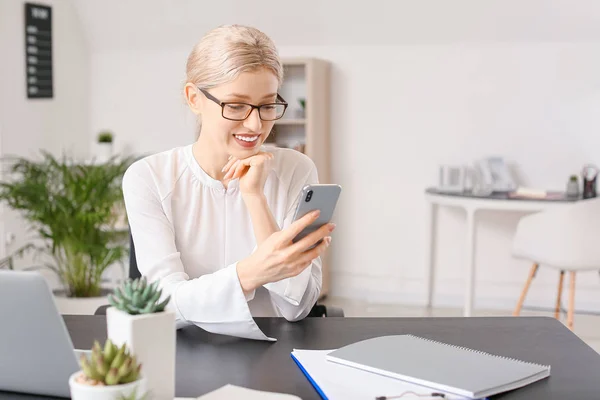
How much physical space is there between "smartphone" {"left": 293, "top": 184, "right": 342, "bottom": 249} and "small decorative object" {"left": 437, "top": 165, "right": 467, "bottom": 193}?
3.49 meters

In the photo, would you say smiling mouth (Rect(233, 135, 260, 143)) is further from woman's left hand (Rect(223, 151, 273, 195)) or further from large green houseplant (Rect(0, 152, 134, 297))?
large green houseplant (Rect(0, 152, 134, 297))

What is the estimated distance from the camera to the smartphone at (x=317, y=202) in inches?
62.4

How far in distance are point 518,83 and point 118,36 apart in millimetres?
2756

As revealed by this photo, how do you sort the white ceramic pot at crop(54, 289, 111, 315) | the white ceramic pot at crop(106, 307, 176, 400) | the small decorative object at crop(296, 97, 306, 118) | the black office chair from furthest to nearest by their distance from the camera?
the small decorative object at crop(296, 97, 306, 118) < the white ceramic pot at crop(54, 289, 111, 315) < the black office chair < the white ceramic pot at crop(106, 307, 176, 400)

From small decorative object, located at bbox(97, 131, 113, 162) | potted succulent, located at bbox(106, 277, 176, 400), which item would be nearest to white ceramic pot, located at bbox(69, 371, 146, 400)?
potted succulent, located at bbox(106, 277, 176, 400)

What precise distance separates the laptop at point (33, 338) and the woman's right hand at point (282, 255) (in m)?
0.50

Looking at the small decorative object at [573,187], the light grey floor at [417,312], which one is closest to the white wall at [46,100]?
the light grey floor at [417,312]

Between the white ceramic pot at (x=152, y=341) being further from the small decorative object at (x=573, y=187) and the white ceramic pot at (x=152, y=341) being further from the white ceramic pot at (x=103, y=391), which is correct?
the small decorative object at (x=573, y=187)

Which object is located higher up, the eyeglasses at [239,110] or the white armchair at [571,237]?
the eyeglasses at [239,110]

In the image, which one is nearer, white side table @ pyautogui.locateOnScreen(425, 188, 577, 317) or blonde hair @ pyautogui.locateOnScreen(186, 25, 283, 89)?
blonde hair @ pyautogui.locateOnScreen(186, 25, 283, 89)

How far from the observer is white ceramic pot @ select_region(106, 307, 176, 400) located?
1.18 m

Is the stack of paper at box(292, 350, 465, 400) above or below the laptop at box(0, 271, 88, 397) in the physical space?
below

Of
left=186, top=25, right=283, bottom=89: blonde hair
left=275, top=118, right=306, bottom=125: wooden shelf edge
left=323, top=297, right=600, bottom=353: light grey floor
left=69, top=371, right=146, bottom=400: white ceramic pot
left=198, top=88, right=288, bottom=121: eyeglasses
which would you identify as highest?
left=186, top=25, right=283, bottom=89: blonde hair

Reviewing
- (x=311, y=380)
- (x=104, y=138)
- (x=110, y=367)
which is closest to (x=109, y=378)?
(x=110, y=367)
